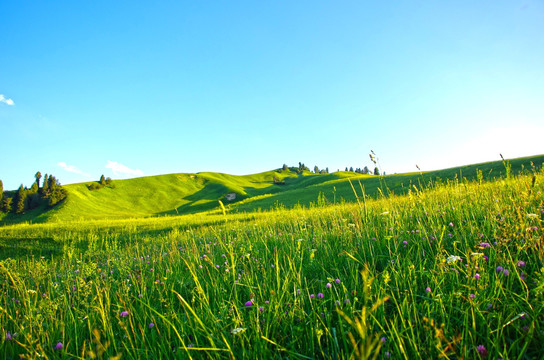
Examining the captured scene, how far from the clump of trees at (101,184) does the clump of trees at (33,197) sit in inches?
370

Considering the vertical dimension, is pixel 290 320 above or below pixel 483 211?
below

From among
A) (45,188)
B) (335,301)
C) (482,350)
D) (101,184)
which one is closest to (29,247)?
(335,301)

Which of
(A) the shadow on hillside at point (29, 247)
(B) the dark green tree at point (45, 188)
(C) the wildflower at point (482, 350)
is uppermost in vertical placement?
(B) the dark green tree at point (45, 188)

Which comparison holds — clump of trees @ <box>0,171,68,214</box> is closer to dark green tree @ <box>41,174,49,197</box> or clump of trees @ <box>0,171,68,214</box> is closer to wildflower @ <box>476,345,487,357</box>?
dark green tree @ <box>41,174,49,197</box>

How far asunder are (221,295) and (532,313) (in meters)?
2.51

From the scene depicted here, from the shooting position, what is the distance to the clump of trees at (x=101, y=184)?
6588 centimetres

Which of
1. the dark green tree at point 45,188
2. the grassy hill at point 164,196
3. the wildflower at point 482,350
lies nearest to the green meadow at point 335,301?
the wildflower at point 482,350

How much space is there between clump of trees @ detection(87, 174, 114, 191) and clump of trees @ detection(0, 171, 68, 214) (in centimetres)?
940

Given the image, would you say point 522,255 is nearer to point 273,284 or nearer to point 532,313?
point 532,313

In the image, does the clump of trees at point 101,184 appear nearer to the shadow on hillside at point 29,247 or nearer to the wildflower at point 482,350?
the shadow on hillside at point 29,247

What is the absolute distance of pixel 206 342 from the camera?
6.62 ft

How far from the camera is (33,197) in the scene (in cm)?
5550

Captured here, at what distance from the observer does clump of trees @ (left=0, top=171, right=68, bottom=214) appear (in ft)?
175

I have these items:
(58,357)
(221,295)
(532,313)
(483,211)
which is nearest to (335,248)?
(221,295)
